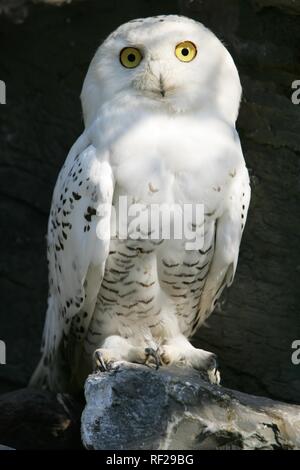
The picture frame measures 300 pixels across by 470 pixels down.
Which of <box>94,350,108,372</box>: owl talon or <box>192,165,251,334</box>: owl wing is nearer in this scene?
<box>94,350,108,372</box>: owl talon

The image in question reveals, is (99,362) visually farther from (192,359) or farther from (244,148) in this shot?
→ (244,148)

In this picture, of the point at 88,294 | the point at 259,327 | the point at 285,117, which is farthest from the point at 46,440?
the point at 285,117

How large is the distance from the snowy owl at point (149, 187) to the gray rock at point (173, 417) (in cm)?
26

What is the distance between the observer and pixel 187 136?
11.9ft

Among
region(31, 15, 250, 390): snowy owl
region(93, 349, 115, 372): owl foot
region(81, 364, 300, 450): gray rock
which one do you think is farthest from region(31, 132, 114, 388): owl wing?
region(81, 364, 300, 450): gray rock

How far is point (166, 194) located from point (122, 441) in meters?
0.88

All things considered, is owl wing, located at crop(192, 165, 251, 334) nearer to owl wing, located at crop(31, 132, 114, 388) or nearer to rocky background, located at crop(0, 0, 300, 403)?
owl wing, located at crop(31, 132, 114, 388)

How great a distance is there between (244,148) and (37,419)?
1.43 m

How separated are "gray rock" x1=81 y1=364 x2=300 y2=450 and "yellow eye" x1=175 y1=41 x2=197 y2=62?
1107 millimetres

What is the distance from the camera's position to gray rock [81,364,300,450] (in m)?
3.20

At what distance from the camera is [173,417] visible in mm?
3209

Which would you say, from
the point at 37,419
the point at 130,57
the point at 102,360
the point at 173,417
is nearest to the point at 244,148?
the point at 130,57
